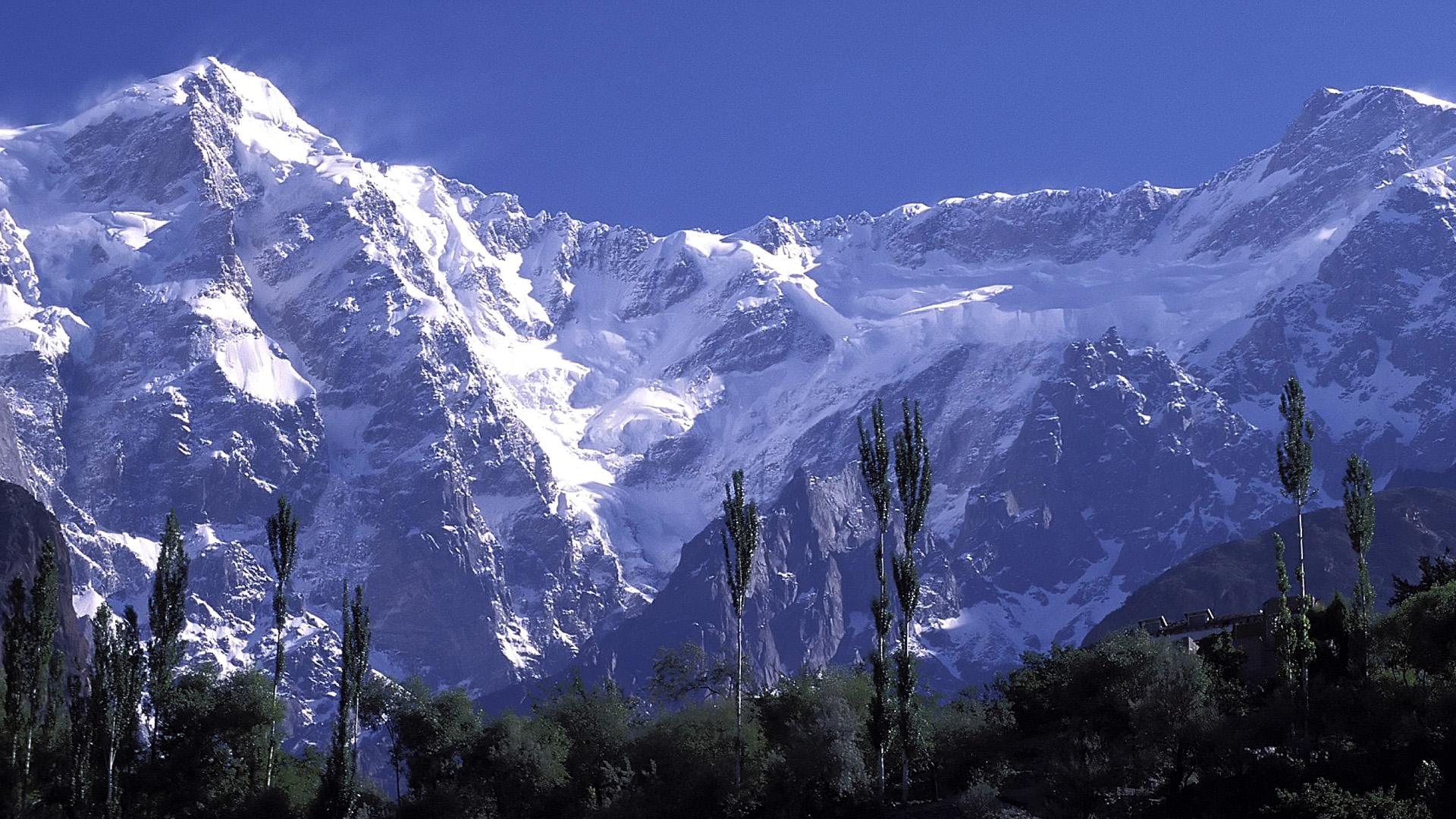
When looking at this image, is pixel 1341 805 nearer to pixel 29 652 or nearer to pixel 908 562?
pixel 908 562

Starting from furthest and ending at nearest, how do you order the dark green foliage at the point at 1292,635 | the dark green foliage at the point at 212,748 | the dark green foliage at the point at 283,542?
the dark green foliage at the point at 212,748 → the dark green foliage at the point at 283,542 → the dark green foliage at the point at 1292,635

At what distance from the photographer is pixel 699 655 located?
411ft

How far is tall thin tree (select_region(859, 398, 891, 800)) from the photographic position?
8106cm

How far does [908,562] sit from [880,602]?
2.32m

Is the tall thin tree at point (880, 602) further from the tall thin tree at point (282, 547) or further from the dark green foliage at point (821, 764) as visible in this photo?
the tall thin tree at point (282, 547)

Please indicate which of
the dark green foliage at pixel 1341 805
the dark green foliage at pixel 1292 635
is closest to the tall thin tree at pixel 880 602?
the dark green foliage at pixel 1292 635

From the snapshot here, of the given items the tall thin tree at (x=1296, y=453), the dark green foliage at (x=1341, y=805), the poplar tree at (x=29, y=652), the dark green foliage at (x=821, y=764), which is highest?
the tall thin tree at (x=1296, y=453)

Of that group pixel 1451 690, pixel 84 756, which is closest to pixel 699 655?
pixel 84 756

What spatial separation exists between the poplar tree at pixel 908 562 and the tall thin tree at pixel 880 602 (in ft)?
2.26

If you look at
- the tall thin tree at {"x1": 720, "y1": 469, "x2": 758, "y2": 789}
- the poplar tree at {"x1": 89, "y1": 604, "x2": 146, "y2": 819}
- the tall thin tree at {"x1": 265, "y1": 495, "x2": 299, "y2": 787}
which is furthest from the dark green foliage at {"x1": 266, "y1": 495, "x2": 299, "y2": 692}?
the tall thin tree at {"x1": 720, "y1": 469, "x2": 758, "y2": 789}

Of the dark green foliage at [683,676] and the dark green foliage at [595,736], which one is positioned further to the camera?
the dark green foliage at [683,676]

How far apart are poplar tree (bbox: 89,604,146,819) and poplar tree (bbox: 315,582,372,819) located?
31.2 ft

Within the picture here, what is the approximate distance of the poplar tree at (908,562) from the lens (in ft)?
263

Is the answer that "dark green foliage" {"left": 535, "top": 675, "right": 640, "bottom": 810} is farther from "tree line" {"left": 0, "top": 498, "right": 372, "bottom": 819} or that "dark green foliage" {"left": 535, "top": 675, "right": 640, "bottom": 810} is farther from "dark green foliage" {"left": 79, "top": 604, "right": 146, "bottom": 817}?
"dark green foliage" {"left": 79, "top": 604, "right": 146, "bottom": 817}
